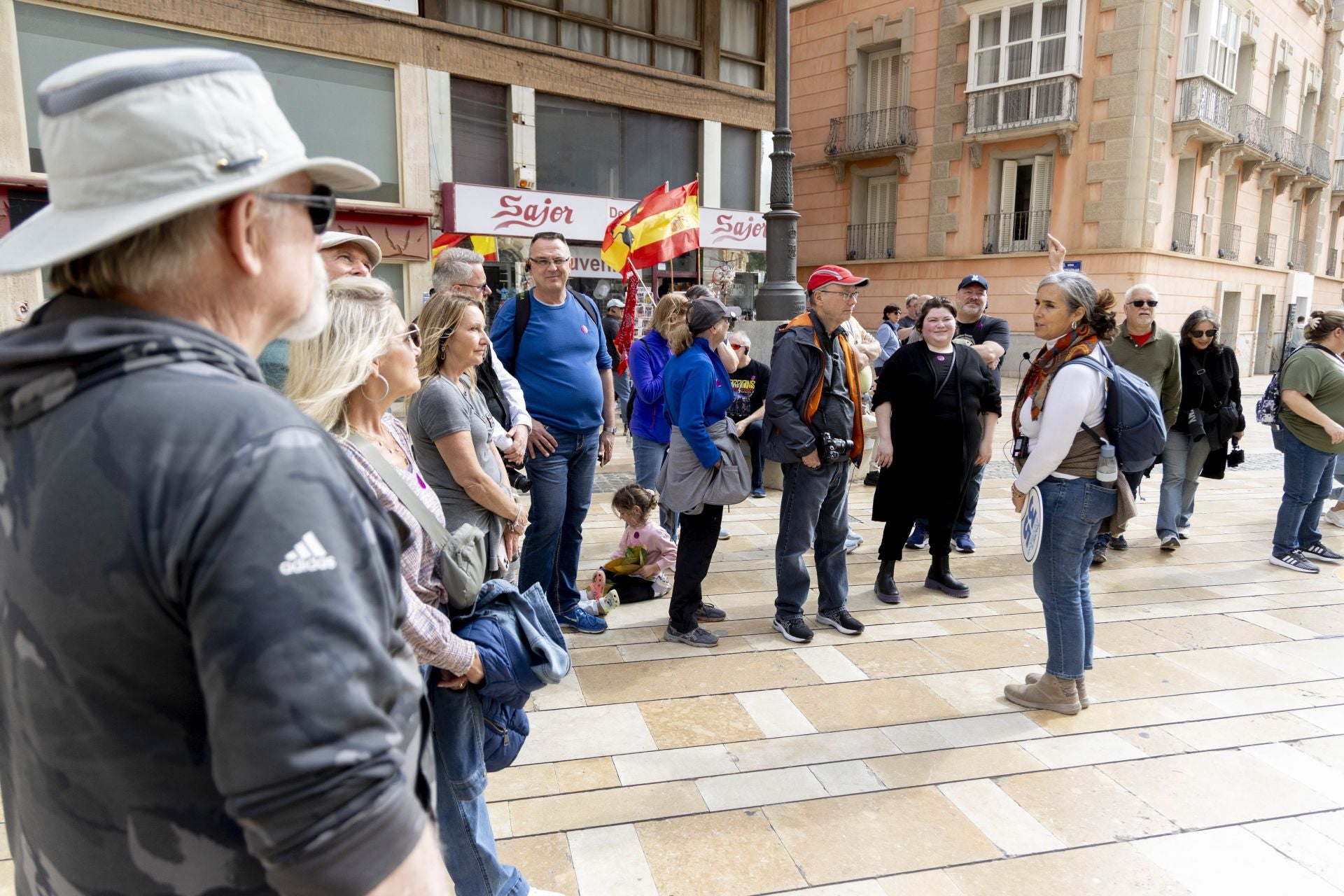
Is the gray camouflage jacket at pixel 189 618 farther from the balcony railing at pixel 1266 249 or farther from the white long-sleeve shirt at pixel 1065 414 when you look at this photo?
the balcony railing at pixel 1266 249

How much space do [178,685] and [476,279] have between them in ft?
11.1

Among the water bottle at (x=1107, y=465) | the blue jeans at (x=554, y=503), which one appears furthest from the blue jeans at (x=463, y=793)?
the water bottle at (x=1107, y=465)

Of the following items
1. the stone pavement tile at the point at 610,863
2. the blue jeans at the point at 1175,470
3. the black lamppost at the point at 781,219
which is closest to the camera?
the stone pavement tile at the point at 610,863

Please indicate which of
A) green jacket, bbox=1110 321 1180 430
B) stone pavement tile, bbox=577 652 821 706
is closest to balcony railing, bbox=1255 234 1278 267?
green jacket, bbox=1110 321 1180 430

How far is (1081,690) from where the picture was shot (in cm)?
382

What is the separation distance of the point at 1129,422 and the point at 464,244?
12491 mm

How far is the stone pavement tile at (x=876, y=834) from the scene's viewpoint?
2.66 m

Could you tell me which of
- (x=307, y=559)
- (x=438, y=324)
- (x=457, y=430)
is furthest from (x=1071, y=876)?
(x=438, y=324)

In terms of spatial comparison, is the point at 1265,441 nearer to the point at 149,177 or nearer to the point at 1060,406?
the point at 1060,406

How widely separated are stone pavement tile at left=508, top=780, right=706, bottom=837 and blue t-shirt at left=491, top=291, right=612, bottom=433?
1983 mm

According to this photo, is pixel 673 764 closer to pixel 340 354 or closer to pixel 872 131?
pixel 340 354

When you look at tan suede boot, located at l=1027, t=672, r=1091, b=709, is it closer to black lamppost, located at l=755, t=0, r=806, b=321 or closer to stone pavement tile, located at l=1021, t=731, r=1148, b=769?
stone pavement tile, located at l=1021, t=731, r=1148, b=769

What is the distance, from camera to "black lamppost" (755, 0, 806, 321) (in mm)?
8594

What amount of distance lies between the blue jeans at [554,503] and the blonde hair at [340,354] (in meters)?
2.34
